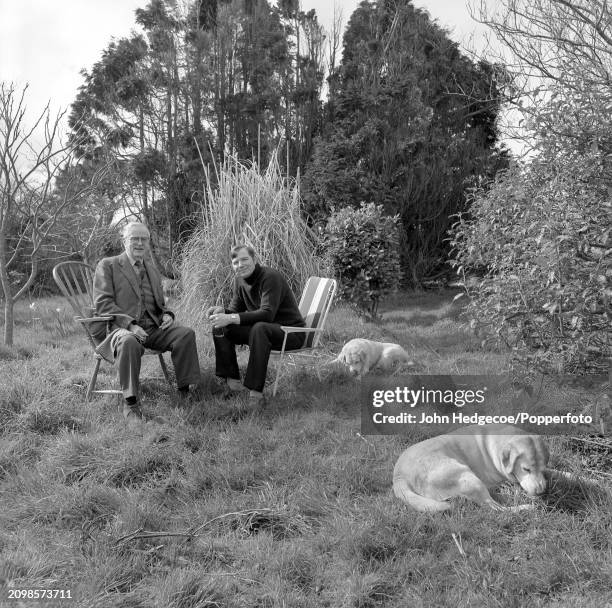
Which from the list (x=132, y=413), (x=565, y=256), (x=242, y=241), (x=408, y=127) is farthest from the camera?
(x=408, y=127)

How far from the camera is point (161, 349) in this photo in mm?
3727

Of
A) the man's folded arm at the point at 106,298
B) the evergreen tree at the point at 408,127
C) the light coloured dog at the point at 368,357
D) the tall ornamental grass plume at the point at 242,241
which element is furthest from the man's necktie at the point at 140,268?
the evergreen tree at the point at 408,127

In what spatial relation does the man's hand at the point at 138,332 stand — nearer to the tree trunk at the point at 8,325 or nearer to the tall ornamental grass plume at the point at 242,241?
the tall ornamental grass plume at the point at 242,241

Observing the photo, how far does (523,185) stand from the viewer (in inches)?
106

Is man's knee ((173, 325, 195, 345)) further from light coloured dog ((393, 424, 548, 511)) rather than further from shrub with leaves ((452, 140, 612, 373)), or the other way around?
shrub with leaves ((452, 140, 612, 373))

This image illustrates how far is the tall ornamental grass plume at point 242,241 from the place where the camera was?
5.53m

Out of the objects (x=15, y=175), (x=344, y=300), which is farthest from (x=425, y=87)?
(x=15, y=175)

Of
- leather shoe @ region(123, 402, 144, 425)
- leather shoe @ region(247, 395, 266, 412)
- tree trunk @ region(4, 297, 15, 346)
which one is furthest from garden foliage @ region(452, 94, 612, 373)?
tree trunk @ region(4, 297, 15, 346)

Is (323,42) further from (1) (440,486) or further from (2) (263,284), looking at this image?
(1) (440,486)

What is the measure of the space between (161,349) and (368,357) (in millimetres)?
1554

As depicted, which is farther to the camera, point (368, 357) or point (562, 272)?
point (368, 357)

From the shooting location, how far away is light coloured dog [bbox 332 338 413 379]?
420 cm
